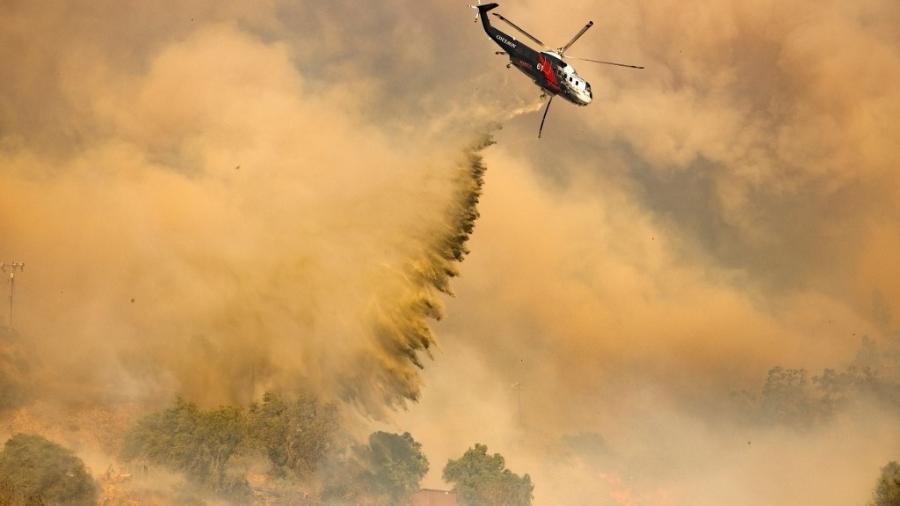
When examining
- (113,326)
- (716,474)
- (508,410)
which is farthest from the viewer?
(508,410)

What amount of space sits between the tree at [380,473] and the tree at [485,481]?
3.39 m

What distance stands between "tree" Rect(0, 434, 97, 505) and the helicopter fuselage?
120ft

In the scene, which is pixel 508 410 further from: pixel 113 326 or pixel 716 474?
pixel 113 326

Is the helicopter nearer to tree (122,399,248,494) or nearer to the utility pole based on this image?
tree (122,399,248,494)

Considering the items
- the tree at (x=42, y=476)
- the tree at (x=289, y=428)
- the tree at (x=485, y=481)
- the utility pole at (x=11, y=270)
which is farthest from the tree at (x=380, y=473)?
the utility pole at (x=11, y=270)

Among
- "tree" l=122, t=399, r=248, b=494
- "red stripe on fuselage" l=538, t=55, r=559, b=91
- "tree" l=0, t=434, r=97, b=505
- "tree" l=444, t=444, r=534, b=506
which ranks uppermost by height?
"red stripe on fuselage" l=538, t=55, r=559, b=91

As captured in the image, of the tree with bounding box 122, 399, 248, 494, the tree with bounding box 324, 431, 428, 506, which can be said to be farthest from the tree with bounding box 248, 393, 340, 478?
the tree with bounding box 324, 431, 428, 506

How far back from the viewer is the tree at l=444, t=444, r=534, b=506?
336 ft

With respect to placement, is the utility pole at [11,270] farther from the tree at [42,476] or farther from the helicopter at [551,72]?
the helicopter at [551,72]

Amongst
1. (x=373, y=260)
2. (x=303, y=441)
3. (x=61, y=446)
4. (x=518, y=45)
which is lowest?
(x=61, y=446)

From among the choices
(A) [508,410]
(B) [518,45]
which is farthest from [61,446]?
(A) [508,410]

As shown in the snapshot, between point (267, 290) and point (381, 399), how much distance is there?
1398cm

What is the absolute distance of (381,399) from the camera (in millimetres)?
73500

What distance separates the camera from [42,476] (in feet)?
244
